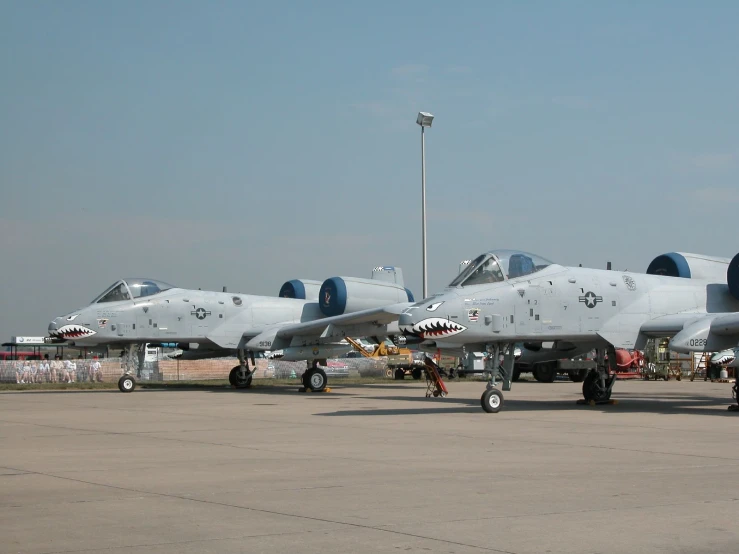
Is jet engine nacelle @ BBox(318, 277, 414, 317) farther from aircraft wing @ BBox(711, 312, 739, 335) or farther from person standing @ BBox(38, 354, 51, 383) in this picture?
aircraft wing @ BBox(711, 312, 739, 335)

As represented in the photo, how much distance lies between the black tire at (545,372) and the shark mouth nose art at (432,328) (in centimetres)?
2465

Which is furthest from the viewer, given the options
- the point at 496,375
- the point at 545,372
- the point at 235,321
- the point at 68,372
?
the point at 545,372

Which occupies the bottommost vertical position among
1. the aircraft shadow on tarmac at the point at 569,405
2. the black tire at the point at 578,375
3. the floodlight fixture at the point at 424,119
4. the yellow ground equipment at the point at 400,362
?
the aircraft shadow on tarmac at the point at 569,405

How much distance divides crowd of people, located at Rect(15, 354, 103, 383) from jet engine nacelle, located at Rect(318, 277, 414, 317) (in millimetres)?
14228

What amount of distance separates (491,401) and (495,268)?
267cm

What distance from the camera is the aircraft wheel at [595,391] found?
828 inches

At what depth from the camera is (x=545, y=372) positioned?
4194 centimetres

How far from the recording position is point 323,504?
7828 mm

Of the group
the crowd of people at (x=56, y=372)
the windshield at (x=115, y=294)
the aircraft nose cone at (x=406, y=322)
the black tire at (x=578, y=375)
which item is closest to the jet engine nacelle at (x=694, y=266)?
the aircraft nose cone at (x=406, y=322)

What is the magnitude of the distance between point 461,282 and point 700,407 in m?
6.51

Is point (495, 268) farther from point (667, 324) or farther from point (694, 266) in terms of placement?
point (694, 266)

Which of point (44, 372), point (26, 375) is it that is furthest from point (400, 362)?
point (26, 375)

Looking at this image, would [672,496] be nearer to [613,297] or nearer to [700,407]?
[613,297]

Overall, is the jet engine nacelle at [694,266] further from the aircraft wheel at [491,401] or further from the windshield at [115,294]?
the windshield at [115,294]
